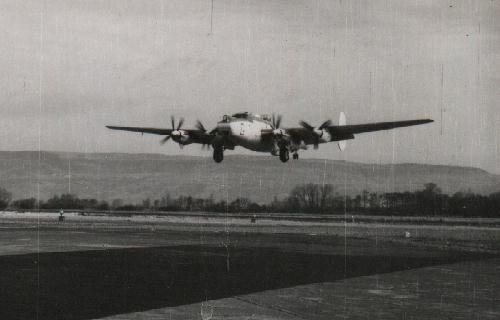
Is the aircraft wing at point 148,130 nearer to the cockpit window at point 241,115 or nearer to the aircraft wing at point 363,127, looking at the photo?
the cockpit window at point 241,115

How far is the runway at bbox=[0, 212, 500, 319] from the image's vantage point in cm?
1778

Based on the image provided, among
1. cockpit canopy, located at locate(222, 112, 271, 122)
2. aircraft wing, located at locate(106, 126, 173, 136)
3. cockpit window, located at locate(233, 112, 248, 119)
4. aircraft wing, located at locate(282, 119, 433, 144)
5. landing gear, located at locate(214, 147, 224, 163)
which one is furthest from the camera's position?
aircraft wing, located at locate(106, 126, 173, 136)

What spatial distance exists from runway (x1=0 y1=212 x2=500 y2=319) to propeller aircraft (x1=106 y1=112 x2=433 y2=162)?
306 inches

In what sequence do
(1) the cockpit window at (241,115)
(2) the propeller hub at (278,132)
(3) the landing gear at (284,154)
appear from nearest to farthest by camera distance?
1. (1) the cockpit window at (241,115)
2. (2) the propeller hub at (278,132)
3. (3) the landing gear at (284,154)

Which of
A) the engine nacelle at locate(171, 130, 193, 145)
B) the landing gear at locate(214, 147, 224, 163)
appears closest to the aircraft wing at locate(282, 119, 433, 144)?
the landing gear at locate(214, 147, 224, 163)

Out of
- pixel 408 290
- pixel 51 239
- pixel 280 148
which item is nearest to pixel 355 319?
pixel 408 290

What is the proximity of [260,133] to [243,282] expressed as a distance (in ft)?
67.8

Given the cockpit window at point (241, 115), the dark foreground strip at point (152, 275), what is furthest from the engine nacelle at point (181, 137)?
the dark foreground strip at point (152, 275)

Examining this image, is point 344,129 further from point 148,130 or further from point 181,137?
point 148,130

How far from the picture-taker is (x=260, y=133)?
43.2m

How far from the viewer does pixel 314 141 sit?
4700 cm

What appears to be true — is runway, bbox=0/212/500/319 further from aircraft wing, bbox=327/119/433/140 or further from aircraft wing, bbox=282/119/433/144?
aircraft wing, bbox=327/119/433/140

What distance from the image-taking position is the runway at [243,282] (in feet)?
58.3

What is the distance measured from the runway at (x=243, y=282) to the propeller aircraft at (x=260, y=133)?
778 centimetres
